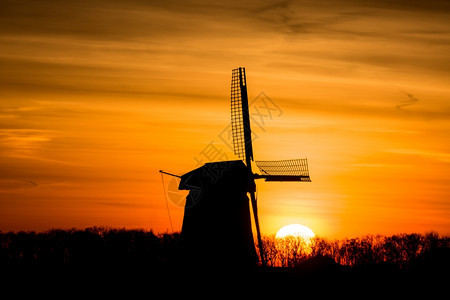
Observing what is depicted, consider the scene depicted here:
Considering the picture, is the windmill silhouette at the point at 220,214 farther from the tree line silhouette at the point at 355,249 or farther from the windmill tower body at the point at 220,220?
the tree line silhouette at the point at 355,249

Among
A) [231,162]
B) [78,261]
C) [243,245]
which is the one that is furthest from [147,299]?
[78,261]

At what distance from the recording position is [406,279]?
138ft

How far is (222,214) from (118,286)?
8.63m

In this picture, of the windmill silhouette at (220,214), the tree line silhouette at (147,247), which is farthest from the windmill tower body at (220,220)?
the tree line silhouette at (147,247)

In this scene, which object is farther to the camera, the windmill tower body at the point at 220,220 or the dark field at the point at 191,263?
the dark field at the point at 191,263

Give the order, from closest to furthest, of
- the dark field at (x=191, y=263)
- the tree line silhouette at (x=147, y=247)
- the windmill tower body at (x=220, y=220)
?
1. the windmill tower body at (x=220, y=220)
2. the dark field at (x=191, y=263)
3. the tree line silhouette at (x=147, y=247)

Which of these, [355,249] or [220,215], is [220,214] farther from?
[355,249]

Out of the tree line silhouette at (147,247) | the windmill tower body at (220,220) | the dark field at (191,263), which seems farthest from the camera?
the tree line silhouette at (147,247)

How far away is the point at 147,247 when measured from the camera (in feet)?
207

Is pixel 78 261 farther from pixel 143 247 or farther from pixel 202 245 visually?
pixel 202 245

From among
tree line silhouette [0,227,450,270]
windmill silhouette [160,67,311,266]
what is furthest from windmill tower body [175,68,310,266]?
tree line silhouette [0,227,450,270]

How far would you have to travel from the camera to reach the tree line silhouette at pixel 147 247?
6006 cm

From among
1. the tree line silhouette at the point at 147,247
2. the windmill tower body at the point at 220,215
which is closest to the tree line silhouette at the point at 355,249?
the tree line silhouette at the point at 147,247

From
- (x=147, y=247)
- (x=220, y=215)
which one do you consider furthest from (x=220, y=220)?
(x=147, y=247)
